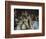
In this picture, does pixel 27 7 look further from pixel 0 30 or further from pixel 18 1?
pixel 0 30

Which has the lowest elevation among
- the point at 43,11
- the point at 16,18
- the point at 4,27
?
the point at 4,27

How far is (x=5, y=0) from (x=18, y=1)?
9.1 inches

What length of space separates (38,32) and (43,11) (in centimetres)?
40

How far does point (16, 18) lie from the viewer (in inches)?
75.2

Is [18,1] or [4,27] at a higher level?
[18,1]

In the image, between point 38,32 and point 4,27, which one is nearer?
point 4,27

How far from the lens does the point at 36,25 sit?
77.7 inches

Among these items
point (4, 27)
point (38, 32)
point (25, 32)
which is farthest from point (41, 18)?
point (4, 27)

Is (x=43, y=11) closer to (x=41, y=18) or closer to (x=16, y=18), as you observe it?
(x=41, y=18)

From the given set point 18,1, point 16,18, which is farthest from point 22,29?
point 18,1

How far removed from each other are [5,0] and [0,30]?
20.8 inches

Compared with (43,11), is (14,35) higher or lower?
lower

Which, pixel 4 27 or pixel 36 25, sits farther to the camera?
pixel 36 25

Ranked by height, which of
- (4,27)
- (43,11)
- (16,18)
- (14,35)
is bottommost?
(14,35)
